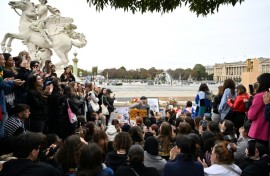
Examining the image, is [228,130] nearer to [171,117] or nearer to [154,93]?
[171,117]

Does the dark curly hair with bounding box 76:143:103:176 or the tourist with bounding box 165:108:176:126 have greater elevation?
the dark curly hair with bounding box 76:143:103:176

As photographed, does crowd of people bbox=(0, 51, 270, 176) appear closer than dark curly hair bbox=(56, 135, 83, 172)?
Yes

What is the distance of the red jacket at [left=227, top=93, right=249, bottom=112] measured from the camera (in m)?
→ 8.25

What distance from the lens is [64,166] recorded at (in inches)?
164

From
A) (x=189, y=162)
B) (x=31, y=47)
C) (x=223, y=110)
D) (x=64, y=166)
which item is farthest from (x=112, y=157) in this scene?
(x=31, y=47)

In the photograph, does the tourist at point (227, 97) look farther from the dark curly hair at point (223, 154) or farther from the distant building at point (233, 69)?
the distant building at point (233, 69)

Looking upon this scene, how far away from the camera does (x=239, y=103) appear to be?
Result: 8.31 metres

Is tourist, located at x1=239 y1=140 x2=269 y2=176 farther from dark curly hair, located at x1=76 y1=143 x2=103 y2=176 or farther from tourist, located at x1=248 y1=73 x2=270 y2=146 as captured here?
dark curly hair, located at x1=76 y1=143 x2=103 y2=176

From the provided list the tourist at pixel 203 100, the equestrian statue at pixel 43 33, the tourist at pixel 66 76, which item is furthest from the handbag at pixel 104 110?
the equestrian statue at pixel 43 33

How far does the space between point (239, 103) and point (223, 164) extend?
4.22 m

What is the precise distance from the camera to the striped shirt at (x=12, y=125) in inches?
214

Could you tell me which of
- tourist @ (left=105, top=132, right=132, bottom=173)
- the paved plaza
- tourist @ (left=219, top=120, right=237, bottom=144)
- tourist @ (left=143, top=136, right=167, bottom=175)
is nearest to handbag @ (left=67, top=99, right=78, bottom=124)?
tourist @ (left=105, top=132, right=132, bottom=173)

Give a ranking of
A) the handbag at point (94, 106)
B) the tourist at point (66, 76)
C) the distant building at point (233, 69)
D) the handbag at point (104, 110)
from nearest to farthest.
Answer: the handbag at point (94, 106)
the tourist at point (66, 76)
the handbag at point (104, 110)
the distant building at point (233, 69)

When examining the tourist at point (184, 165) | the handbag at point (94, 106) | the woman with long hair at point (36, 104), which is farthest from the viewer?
the handbag at point (94, 106)
